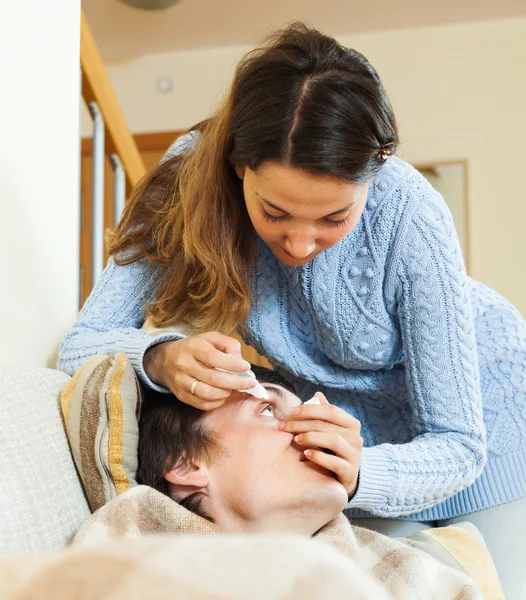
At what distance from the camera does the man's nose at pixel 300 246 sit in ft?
3.93

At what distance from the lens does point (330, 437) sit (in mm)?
1116

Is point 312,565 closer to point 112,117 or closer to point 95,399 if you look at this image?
point 95,399

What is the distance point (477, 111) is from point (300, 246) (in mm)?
3657

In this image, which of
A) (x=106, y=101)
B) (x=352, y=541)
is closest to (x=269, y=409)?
(x=352, y=541)

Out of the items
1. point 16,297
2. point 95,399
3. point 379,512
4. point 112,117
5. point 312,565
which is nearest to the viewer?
point 312,565

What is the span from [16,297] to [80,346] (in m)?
0.15

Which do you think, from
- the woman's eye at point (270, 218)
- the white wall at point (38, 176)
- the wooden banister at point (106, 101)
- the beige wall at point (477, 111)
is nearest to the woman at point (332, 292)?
the woman's eye at point (270, 218)

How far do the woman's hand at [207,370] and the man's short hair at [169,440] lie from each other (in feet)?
0.18

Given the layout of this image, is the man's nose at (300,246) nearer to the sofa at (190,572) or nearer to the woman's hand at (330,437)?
the woman's hand at (330,437)

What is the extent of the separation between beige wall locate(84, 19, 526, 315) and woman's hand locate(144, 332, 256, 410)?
3.30 m

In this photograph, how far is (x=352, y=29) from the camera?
15.5 ft

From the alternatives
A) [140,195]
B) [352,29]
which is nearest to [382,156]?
[140,195]

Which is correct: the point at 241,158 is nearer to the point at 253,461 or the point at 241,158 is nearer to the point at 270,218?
the point at 270,218

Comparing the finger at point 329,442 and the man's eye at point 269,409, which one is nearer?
the finger at point 329,442
